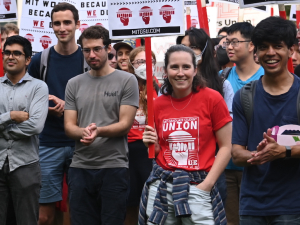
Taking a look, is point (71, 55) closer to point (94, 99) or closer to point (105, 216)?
point (94, 99)

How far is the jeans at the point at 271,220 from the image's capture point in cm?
350

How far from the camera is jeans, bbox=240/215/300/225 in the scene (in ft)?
11.5

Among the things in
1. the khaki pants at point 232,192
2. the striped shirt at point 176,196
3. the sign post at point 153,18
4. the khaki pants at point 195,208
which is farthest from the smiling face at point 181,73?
the khaki pants at point 232,192

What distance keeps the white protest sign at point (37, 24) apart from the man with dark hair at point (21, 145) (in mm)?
2292

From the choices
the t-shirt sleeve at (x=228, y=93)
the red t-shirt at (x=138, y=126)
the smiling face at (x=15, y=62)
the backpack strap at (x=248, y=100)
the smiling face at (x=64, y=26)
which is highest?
the smiling face at (x=64, y=26)

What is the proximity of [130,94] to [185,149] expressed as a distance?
128cm

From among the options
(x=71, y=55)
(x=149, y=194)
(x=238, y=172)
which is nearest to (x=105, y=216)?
(x=149, y=194)

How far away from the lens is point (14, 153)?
17.9 feet

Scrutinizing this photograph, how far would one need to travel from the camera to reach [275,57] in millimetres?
3611

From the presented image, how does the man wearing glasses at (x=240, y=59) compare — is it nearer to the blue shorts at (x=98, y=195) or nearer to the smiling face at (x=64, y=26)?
the blue shorts at (x=98, y=195)

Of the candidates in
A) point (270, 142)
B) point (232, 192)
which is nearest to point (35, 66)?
point (232, 192)

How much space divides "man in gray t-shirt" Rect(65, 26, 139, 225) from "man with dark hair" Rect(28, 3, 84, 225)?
0.61 m

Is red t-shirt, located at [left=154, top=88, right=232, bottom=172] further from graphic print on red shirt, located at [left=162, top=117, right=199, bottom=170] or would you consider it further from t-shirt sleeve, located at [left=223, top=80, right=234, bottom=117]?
t-shirt sleeve, located at [left=223, top=80, right=234, bottom=117]

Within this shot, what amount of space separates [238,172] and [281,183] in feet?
7.05
